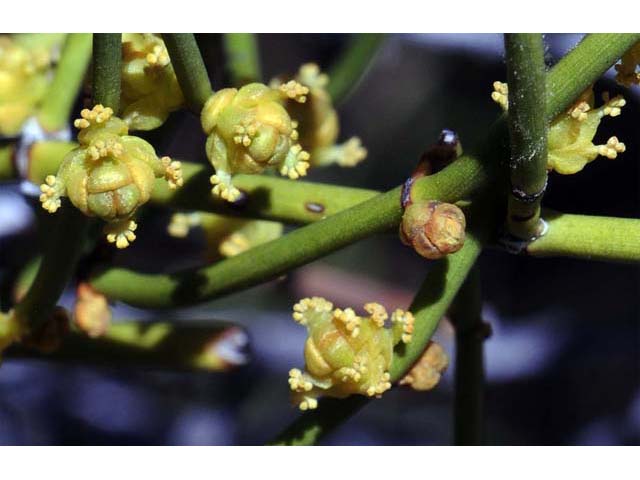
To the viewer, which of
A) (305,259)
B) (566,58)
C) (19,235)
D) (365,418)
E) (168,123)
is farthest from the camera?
(365,418)

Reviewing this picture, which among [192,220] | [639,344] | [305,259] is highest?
[639,344]

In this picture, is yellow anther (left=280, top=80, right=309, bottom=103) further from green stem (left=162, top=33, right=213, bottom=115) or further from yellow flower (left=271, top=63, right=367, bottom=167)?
yellow flower (left=271, top=63, right=367, bottom=167)

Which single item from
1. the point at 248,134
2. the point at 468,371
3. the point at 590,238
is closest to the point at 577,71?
the point at 590,238

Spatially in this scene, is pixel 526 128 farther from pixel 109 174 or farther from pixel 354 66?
pixel 354 66

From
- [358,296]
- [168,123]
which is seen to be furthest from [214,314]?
[168,123]

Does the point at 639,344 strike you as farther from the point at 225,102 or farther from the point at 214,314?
the point at 225,102
